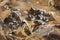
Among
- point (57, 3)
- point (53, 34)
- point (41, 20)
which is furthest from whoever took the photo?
point (57, 3)

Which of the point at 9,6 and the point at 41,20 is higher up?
the point at 9,6

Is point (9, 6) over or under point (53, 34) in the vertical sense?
over

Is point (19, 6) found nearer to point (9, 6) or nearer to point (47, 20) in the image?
point (9, 6)

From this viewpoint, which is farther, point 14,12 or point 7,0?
point 7,0

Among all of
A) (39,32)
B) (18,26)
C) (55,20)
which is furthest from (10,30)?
(55,20)

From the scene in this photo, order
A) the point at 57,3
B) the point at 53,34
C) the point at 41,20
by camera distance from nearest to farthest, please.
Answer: the point at 53,34 < the point at 41,20 < the point at 57,3

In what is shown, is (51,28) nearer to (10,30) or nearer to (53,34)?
(53,34)

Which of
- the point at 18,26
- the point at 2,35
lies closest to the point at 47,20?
the point at 18,26

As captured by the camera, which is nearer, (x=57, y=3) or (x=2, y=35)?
(x=2, y=35)
